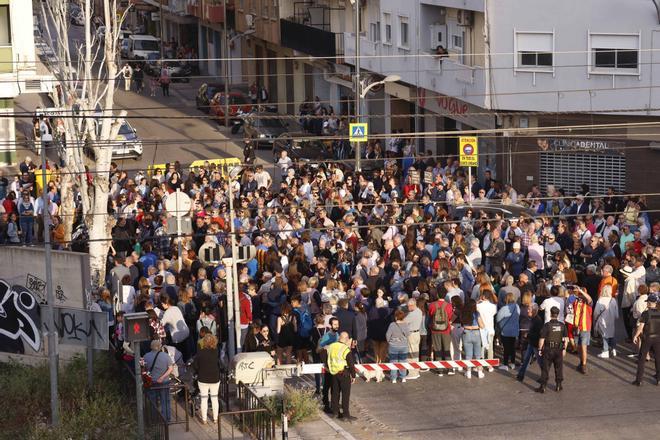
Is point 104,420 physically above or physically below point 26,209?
below

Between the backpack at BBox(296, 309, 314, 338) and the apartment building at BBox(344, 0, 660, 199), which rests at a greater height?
the apartment building at BBox(344, 0, 660, 199)

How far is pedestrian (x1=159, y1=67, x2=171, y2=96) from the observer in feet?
202

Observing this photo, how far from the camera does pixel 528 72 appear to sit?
35.5 m

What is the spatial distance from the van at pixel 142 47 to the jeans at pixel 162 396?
50198 millimetres

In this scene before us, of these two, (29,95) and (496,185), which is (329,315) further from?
(29,95)

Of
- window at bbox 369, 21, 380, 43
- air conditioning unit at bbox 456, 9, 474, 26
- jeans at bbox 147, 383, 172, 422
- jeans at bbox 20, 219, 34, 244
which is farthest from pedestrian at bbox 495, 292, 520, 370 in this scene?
window at bbox 369, 21, 380, 43

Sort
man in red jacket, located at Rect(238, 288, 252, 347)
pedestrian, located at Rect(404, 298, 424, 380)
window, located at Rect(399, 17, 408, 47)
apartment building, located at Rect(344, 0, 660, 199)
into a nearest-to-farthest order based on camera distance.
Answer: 1. pedestrian, located at Rect(404, 298, 424, 380)
2. man in red jacket, located at Rect(238, 288, 252, 347)
3. apartment building, located at Rect(344, 0, 660, 199)
4. window, located at Rect(399, 17, 408, 47)

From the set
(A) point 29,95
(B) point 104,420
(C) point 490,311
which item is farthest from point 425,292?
(A) point 29,95

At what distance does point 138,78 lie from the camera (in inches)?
2488

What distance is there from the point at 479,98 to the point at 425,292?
1581cm

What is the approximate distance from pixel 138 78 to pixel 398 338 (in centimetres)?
4471

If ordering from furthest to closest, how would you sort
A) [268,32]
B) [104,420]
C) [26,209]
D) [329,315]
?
1. [268,32]
2. [26,209]
3. [329,315]
4. [104,420]

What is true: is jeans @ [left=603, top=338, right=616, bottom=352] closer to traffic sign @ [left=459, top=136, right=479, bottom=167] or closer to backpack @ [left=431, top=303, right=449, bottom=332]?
backpack @ [left=431, top=303, right=449, bottom=332]

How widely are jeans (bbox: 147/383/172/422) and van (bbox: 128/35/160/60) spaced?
50198mm
